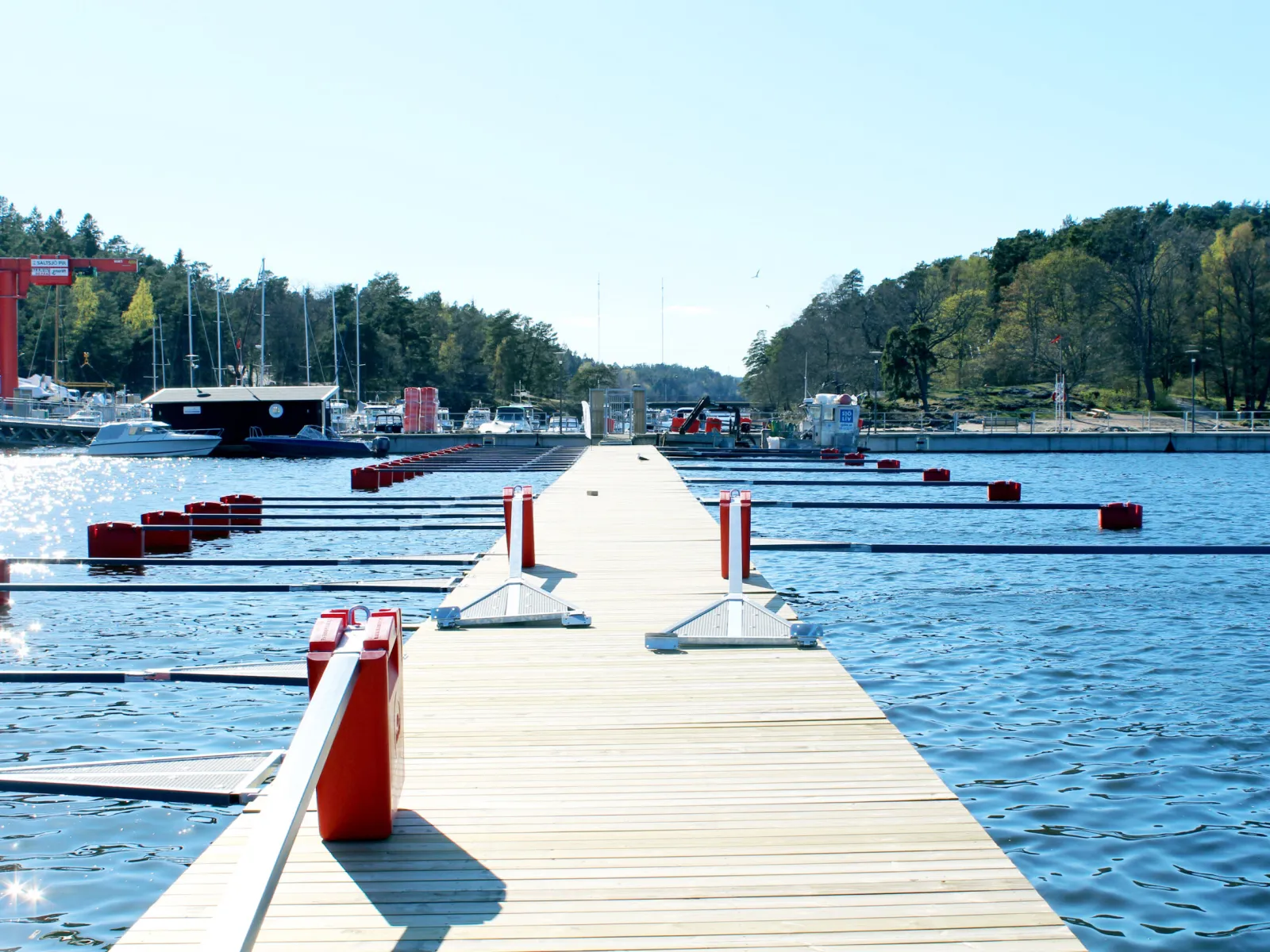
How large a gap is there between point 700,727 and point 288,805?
327cm

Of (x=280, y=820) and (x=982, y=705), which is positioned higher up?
(x=280, y=820)

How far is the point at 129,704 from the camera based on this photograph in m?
9.81

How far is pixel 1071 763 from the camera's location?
322 inches

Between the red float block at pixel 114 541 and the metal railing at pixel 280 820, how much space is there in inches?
600

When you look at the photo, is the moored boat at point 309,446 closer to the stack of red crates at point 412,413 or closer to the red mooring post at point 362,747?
the stack of red crates at point 412,413

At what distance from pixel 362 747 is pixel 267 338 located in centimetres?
10259

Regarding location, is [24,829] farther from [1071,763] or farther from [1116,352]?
[1116,352]

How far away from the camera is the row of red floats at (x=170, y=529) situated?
17891 millimetres

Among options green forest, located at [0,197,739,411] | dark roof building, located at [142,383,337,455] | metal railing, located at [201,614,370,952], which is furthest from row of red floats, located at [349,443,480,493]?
green forest, located at [0,197,739,411]

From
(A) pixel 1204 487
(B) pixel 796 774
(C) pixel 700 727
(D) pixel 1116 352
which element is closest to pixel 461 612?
(C) pixel 700 727

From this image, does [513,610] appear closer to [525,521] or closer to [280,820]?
[525,521]

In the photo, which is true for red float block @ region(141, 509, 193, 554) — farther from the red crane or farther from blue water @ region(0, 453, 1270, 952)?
the red crane

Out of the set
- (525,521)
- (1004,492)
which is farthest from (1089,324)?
(525,521)

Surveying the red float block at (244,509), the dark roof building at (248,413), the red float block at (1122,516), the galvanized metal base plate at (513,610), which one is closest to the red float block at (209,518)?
the red float block at (244,509)
